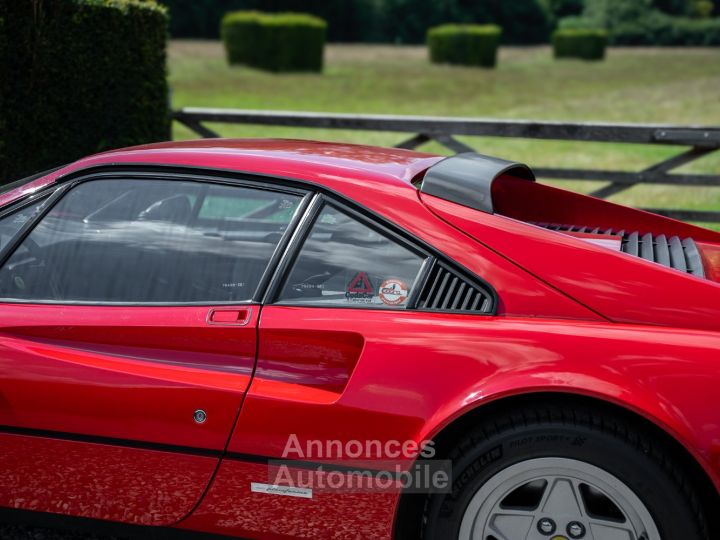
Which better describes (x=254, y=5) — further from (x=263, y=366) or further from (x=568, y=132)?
(x=263, y=366)

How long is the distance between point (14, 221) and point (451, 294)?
146 cm

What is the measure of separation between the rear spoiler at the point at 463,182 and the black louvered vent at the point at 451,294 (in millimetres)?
233

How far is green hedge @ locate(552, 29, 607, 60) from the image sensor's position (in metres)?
44.3

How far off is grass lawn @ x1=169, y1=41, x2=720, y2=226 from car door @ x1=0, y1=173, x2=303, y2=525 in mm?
9434

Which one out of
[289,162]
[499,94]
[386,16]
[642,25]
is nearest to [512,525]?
[289,162]

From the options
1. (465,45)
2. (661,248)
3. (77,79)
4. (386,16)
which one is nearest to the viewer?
(661,248)

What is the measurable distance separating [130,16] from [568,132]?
13.1ft

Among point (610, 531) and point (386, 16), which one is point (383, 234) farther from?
point (386, 16)

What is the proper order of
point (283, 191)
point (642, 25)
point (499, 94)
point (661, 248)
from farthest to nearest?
point (642, 25), point (499, 94), point (661, 248), point (283, 191)

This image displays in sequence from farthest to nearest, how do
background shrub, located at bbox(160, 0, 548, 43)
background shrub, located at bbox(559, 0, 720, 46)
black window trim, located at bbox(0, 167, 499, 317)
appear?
background shrub, located at bbox(559, 0, 720, 46), background shrub, located at bbox(160, 0, 548, 43), black window trim, located at bbox(0, 167, 499, 317)

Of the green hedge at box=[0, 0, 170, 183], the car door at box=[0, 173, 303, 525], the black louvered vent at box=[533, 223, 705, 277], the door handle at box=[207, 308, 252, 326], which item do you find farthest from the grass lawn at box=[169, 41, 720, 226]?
the door handle at box=[207, 308, 252, 326]

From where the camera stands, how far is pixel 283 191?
107 inches

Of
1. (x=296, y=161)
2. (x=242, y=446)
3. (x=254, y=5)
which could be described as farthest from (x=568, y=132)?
(x=254, y=5)

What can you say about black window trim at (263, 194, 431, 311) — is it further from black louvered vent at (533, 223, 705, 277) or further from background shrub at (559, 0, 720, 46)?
background shrub at (559, 0, 720, 46)
